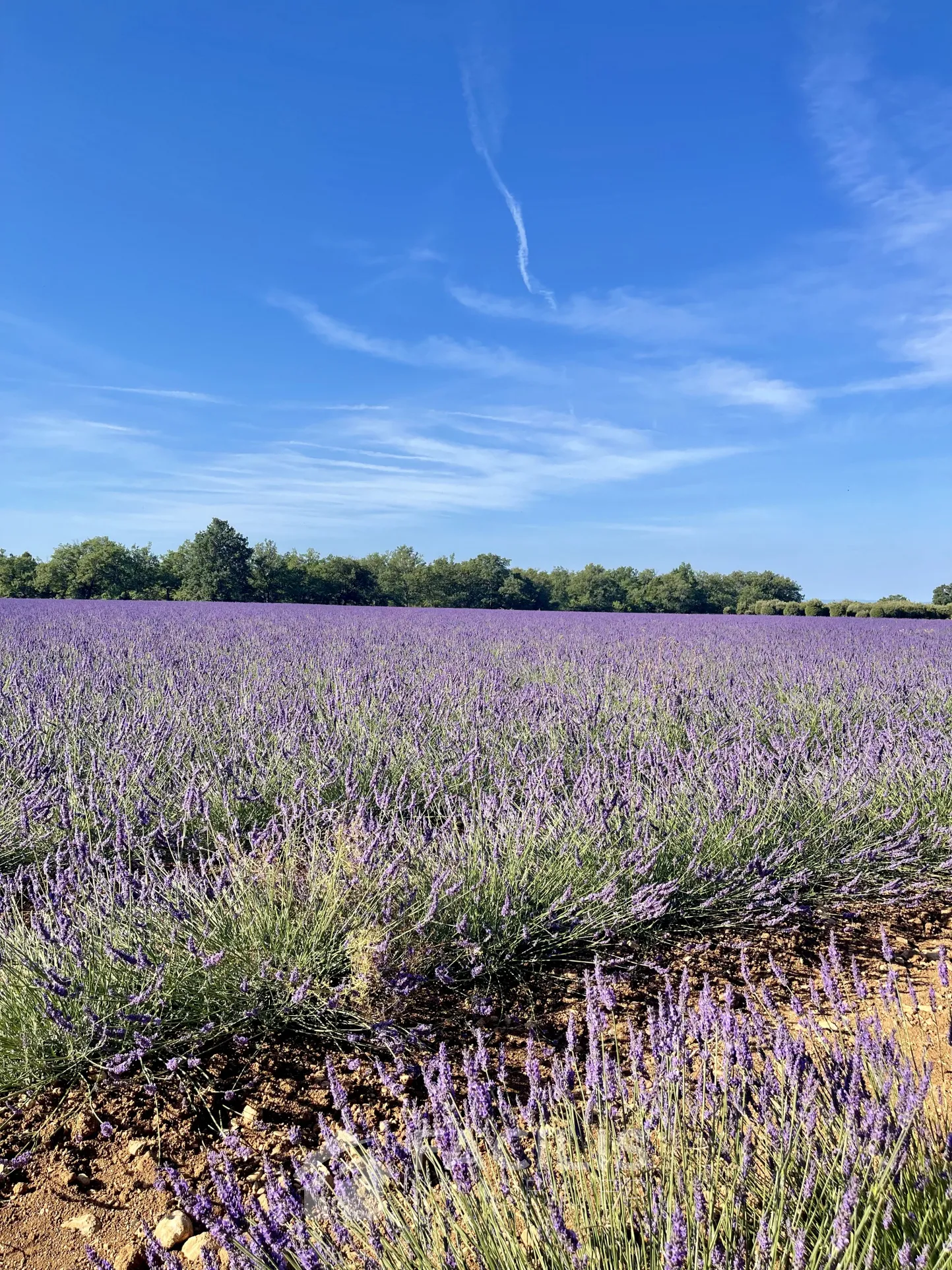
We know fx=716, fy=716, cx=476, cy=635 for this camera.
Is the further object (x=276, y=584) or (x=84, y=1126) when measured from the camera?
(x=276, y=584)

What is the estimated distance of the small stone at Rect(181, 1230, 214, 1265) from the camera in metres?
1.24

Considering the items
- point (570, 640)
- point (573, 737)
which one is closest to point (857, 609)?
point (570, 640)

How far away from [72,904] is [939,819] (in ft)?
10.7

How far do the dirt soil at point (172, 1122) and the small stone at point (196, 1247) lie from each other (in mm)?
84

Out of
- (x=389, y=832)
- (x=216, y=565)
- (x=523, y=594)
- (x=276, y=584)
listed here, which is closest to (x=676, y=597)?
(x=523, y=594)

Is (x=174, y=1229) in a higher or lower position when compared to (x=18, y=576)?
lower

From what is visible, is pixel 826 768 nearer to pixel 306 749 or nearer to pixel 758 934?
pixel 758 934

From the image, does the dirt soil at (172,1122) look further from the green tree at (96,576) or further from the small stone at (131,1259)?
the green tree at (96,576)

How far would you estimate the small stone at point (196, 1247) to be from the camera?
124 centimetres

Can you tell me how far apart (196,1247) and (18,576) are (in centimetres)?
4586

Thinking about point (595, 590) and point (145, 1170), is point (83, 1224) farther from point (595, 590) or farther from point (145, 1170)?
point (595, 590)

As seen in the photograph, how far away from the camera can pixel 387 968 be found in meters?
1.85

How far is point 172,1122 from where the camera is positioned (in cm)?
157

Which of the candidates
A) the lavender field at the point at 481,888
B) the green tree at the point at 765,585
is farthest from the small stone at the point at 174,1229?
the green tree at the point at 765,585
